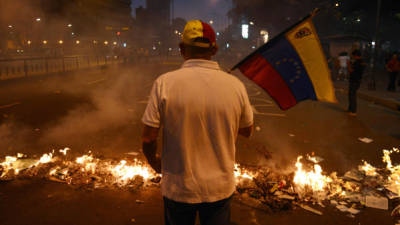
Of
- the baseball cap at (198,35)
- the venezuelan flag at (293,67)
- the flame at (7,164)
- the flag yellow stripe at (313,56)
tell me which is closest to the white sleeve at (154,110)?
the baseball cap at (198,35)

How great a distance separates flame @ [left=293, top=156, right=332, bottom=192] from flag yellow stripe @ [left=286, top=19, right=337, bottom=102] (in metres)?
1.54

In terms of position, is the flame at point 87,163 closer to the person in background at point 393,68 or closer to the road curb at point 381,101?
the road curb at point 381,101

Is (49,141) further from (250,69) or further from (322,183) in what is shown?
(322,183)

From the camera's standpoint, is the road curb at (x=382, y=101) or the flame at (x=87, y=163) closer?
the flame at (x=87, y=163)

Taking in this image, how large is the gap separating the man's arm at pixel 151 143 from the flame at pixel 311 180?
2.82m

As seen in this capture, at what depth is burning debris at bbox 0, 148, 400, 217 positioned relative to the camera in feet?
13.0

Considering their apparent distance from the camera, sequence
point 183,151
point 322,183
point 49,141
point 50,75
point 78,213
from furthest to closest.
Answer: point 50,75, point 49,141, point 322,183, point 78,213, point 183,151

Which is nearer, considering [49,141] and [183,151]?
[183,151]

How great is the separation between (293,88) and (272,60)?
1.41ft

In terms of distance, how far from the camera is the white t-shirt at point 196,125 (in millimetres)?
1745

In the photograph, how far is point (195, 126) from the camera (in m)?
1.78

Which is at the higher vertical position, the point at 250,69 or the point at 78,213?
the point at 250,69

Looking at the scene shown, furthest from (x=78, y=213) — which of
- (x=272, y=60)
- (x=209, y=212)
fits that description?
(x=272, y=60)

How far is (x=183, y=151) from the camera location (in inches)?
71.2
